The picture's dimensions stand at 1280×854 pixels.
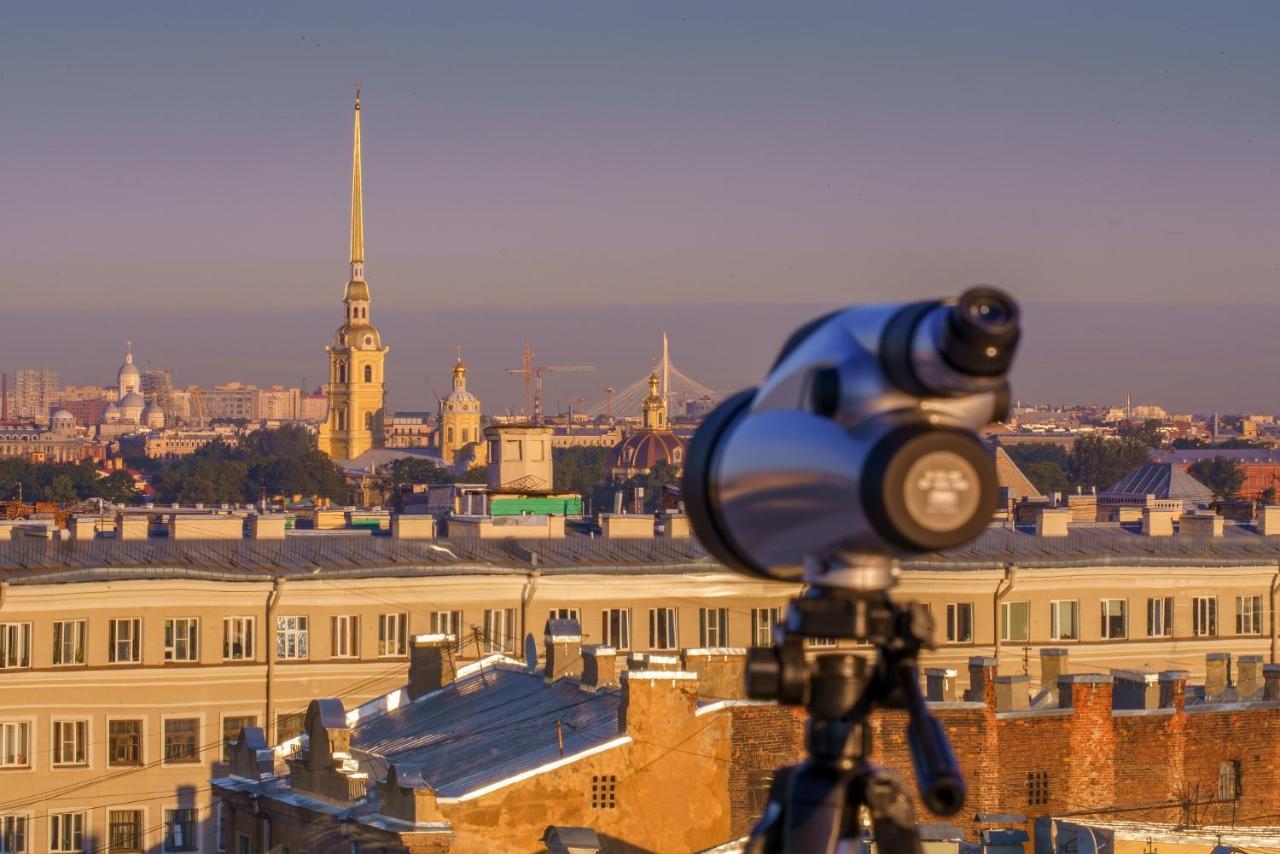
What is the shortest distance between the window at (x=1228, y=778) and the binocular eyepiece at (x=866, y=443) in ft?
48.3

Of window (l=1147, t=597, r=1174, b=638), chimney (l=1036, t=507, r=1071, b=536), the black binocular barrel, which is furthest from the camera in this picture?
chimney (l=1036, t=507, r=1071, b=536)

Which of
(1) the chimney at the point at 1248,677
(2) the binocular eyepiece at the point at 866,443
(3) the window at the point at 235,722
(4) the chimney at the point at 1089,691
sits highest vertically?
(2) the binocular eyepiece at the point at 866,443

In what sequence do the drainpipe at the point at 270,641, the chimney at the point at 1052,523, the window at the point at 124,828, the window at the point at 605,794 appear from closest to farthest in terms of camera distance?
the window at the point at 605,794, the window at the point at 124,828, the drainpipe at the point at 270,641, the chimney at the point at 1052,523

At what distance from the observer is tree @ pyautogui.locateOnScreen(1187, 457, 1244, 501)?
122 metres

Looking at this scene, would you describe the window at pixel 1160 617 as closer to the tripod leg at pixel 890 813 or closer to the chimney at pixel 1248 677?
the chimney at pixel 1248 677

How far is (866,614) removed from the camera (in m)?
2.57

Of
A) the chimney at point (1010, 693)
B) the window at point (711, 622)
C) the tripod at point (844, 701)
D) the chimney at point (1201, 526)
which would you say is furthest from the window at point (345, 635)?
the tripod at point (844, 701)

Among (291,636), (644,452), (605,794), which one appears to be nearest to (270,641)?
(291,636)

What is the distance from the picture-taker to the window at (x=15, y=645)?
29297mm

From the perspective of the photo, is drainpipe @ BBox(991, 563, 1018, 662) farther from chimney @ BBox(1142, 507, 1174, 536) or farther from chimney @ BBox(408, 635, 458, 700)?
chimney @ BBox(408, 635, 458, 700)

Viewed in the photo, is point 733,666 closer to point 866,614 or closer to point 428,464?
point 866,614

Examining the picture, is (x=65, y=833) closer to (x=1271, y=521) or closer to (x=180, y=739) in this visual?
(x=180, y=739)

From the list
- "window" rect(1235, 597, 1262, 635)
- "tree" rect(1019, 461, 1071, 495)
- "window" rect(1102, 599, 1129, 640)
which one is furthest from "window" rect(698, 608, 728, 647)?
"tree" rect(1019, 461, 1071, 495)

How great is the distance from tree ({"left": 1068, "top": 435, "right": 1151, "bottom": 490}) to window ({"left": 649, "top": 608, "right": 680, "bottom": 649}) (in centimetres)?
9965
